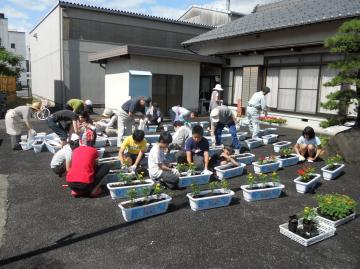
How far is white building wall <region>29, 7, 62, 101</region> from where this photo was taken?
18703 mm

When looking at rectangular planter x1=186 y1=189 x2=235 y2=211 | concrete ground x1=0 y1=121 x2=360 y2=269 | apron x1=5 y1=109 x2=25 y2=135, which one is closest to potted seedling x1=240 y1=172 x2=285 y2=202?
concrete ground x1=0 y1=121 x2=360 y2=269

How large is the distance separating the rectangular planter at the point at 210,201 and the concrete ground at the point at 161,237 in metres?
0.09

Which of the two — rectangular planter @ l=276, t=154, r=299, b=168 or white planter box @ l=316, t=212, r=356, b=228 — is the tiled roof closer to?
rectangular planter @ l=276, t=154, r=299, b=168

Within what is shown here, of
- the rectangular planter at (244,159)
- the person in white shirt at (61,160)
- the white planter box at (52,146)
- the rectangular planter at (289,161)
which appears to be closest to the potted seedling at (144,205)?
the person in white shirt at (61,160)

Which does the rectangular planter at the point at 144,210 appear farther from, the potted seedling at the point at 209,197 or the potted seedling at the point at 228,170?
the potted seedling at the point at 228,170

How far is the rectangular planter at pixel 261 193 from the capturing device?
555cm

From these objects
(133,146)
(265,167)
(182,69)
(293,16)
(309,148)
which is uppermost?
(293,16)

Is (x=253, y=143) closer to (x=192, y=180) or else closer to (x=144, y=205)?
(x=192, y=180)

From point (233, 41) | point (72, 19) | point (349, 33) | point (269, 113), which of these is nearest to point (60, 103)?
point (72, 19)

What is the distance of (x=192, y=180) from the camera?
6273 mm

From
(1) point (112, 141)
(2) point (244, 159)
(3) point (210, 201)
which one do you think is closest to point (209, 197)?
(3) point (210, 201)

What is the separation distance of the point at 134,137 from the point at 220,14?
20917mm

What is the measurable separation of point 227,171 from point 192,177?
892 millimetres

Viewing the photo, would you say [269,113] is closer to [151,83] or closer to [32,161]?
[151,83]
